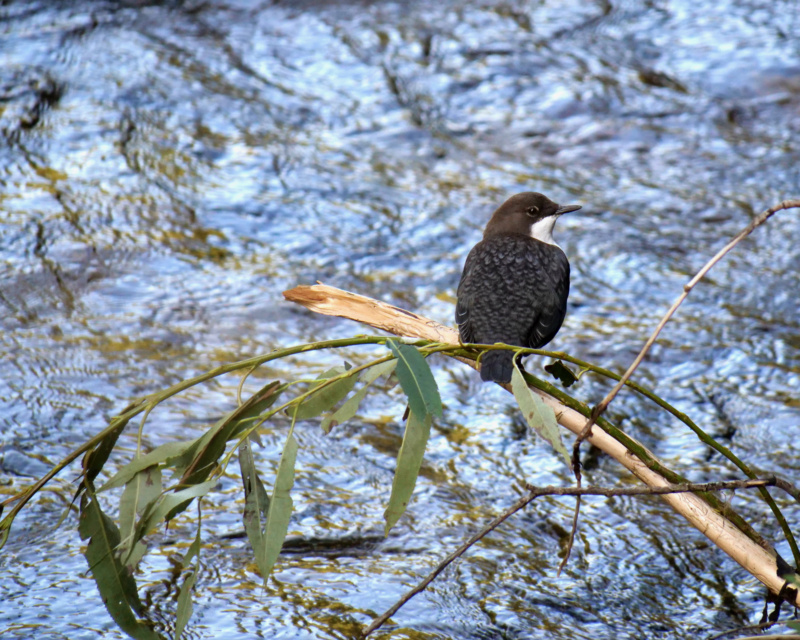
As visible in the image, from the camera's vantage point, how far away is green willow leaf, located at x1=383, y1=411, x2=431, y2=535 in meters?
1.95

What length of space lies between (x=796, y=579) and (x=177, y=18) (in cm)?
808

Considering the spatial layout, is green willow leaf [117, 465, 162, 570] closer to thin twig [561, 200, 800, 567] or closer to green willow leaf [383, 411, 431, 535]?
green willow leaf [383, 411, 431, 535]

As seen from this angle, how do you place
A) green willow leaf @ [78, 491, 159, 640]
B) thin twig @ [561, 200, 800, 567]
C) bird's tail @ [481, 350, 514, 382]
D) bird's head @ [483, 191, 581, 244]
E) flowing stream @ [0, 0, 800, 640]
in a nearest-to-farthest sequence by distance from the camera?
thin twig @ [561, 200, 800, 567] → green willow leaf @ [78, 491, 159, 640] → bird's tail @ [481, 350, 514, 382] → flowing stream @ [0, 0, 800, 640] → bird's head @ [483, 191, 581, 244]

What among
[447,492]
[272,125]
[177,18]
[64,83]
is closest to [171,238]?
[272,125]

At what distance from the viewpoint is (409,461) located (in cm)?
196

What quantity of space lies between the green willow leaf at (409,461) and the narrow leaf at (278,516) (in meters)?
0.21

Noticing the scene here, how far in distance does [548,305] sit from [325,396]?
149cm

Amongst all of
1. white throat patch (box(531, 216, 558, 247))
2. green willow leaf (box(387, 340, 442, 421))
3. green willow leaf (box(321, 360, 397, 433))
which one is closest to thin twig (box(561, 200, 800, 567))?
green willow leaf (box(387, 340, 442, 421))

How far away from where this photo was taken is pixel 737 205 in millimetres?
6469

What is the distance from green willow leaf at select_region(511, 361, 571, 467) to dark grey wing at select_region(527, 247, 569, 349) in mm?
1243

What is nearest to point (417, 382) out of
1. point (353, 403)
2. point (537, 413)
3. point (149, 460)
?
point (353, 403)

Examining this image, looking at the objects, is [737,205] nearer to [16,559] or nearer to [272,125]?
[272,125]

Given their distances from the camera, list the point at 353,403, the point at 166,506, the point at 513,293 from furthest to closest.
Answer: the point at 513,293, the point at 353,403, the point at 166,506

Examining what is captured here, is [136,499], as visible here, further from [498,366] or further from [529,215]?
[529,215]
